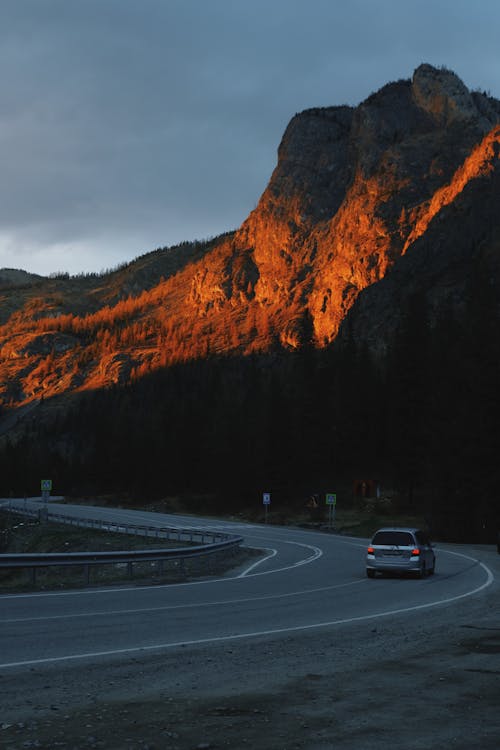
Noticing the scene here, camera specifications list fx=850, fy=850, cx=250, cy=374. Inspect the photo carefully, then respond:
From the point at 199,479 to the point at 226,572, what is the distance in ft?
283

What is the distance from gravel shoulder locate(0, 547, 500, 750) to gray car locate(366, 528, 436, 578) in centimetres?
1223

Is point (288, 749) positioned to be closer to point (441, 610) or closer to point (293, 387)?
point (441, 610)

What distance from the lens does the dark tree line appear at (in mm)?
53938

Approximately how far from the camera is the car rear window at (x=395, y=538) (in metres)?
24.6

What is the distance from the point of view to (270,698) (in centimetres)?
806

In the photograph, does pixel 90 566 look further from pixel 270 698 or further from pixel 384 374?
pixel 384 374

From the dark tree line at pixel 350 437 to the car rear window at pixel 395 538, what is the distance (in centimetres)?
2783

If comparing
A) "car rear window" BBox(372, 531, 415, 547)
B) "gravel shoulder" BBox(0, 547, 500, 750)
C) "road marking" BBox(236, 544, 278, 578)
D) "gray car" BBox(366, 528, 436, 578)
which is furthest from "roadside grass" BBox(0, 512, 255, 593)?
"gravel shoulder" BBox(0, 547, 500, 750)

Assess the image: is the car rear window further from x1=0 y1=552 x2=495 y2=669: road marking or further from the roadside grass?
x1=0 y1=552 x2=495 y2=669: road marking

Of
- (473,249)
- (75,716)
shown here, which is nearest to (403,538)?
(75,716)

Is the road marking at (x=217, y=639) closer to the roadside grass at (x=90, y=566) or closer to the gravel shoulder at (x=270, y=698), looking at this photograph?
→ the gravel shoulder at (x=270, y=698)

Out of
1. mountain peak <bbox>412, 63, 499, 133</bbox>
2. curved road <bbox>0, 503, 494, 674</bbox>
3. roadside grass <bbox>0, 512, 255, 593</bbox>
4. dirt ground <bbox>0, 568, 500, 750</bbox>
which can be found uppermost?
mountain peak <bbox>412, 63, 499, 133</bbox>

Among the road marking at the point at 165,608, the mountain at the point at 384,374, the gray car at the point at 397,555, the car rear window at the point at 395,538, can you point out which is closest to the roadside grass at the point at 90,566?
the road marking at the point at 165,608

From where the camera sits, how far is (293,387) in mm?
119250
